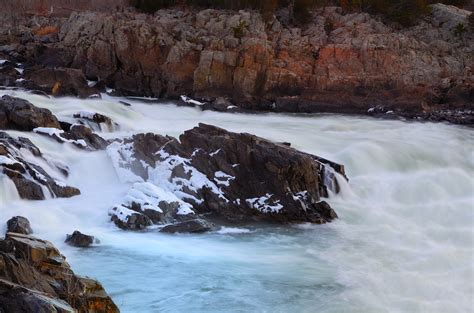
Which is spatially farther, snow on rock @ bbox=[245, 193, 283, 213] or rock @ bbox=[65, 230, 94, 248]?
snow on rock @ bbox=[245, 193, 283, 213]

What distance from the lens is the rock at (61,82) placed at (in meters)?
24.7

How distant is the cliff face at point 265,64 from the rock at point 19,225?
18318 millimetres

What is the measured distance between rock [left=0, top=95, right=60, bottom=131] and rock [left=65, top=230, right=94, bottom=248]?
662cm

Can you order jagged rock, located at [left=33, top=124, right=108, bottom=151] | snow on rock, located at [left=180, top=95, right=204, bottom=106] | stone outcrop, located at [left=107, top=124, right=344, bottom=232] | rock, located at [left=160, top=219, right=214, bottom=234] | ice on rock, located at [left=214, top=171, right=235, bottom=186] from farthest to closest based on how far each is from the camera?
snow on rock, located at [left=180, top=95, right=204, bottom=106] < jagged rock, located at [left=33, top=124, right=108, bottom=151] < ice on rock, located at [left=214, top=171, right=235, bottom=186] < stone outcrop, located at [left=107, top=124, right=344, bottom=232] < rock, located at [left=160, top=219, right=214, bottom=234]

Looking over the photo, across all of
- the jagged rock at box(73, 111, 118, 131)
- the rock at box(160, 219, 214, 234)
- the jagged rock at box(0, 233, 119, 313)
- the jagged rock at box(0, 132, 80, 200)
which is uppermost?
the jagged rock at box(0, 233, 119, 313)

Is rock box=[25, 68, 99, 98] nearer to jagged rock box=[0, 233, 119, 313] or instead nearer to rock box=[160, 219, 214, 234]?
rock box=[160, 219, 214, 234]

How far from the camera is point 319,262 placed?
1140 centimetres

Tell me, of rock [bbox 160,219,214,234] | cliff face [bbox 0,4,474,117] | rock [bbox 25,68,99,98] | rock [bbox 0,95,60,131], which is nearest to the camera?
rock [bbox 160,219,214,234]

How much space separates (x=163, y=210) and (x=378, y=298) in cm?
547

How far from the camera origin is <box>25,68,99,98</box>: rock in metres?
24.7

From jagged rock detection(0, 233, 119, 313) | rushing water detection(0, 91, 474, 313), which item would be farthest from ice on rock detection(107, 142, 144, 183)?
jagged rock detection(0, 233, 119, 313)

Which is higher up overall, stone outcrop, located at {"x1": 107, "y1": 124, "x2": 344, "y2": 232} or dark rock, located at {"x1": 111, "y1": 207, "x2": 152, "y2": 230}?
stone outcrop, located at {"x1": 107, "y1": 124, "x2": 344, "y2": 232}

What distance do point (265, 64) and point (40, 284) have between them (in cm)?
2474

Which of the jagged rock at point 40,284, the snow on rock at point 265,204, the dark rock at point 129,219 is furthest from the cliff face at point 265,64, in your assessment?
the jagged rock at point 40,284
